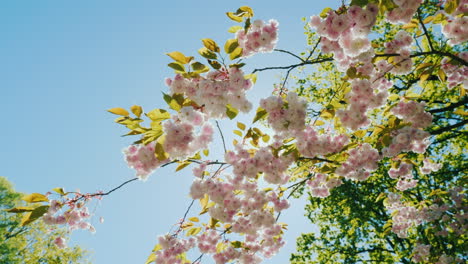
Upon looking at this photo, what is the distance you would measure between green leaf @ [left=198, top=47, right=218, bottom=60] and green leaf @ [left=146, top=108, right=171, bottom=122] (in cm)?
A: 65

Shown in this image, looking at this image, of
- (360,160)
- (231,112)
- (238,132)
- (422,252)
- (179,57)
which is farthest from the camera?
(422,252)

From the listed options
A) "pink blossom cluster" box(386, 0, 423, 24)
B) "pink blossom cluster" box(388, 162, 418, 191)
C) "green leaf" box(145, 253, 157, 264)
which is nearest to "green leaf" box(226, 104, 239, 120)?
"pink blossom cluster" box(386, 0, 423, 24)

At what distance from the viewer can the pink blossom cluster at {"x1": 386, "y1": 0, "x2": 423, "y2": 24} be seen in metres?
2.78

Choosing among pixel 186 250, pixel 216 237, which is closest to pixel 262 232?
pixel 216 237

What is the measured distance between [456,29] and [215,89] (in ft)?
10.3

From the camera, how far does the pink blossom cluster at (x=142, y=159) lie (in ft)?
9.85

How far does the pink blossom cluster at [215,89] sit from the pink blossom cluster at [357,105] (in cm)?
141

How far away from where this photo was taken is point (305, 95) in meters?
13.4

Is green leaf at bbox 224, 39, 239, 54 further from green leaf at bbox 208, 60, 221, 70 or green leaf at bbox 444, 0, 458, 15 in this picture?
green leaf at bbox 444, 0, 458, 15

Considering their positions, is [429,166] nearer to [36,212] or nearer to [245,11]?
[245,11]

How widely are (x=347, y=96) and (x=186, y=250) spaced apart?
3.34 m

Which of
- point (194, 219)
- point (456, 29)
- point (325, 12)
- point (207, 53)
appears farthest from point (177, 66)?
point (456, 29)

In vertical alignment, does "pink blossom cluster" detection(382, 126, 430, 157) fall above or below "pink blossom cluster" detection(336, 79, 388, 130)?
below

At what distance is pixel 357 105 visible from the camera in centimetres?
352
